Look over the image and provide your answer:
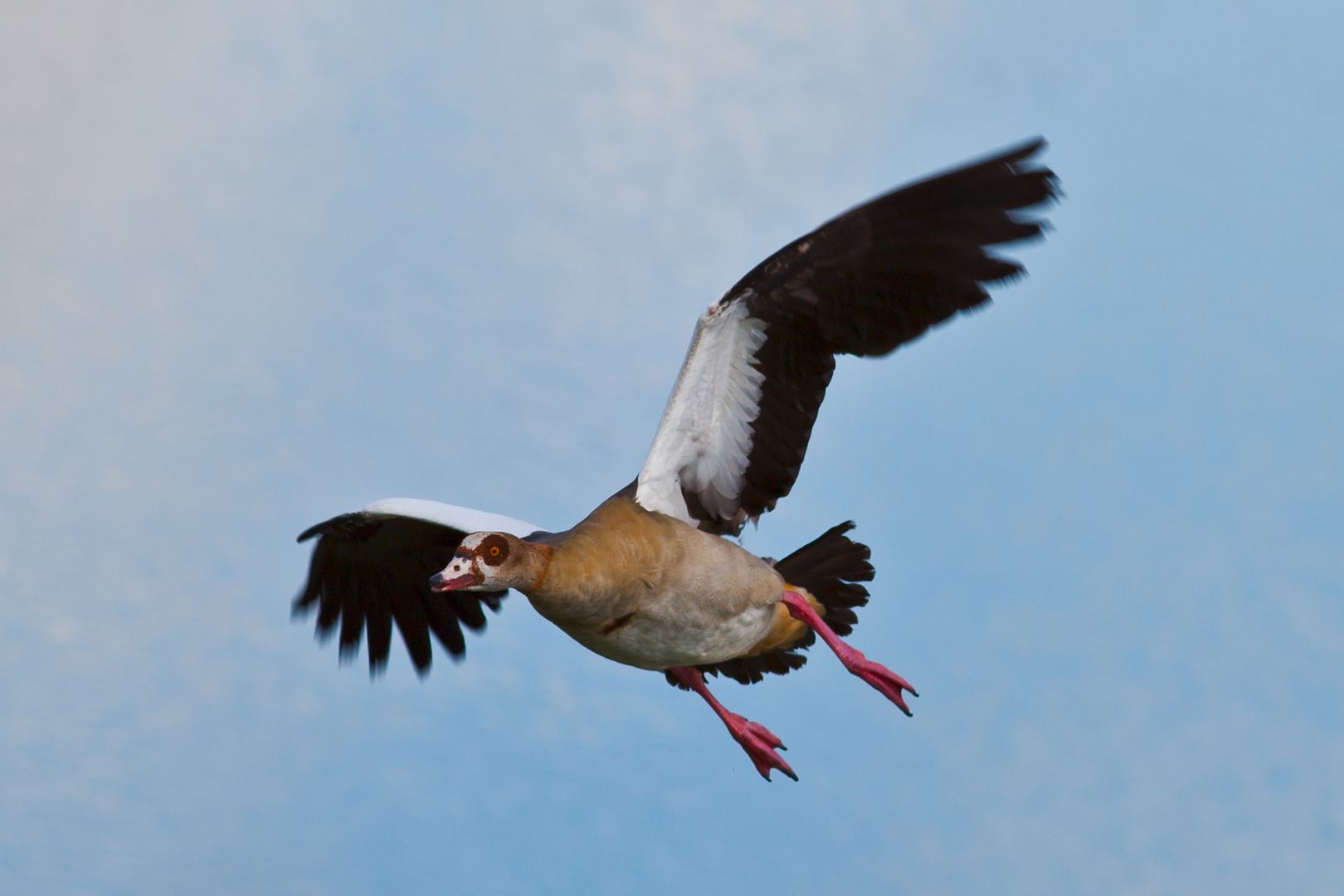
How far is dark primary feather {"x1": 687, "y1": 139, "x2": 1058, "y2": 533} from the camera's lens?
4.18m

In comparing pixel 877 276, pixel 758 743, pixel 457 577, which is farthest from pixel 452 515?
pixel 877 276

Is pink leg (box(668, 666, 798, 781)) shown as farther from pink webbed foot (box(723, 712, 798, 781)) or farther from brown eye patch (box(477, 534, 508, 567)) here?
brown eye patch (box(477, 534, 508, 567))

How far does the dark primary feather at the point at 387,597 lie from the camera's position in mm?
5816

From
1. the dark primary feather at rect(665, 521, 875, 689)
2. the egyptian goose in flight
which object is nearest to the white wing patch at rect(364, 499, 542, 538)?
the egyptian goose in flight

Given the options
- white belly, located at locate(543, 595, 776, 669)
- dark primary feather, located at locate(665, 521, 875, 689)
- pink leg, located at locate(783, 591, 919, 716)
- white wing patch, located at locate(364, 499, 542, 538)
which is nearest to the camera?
white belly, located at locate(543, 595, 776, 669)

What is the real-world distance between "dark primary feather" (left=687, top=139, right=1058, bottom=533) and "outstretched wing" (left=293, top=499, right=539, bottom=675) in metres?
1.66

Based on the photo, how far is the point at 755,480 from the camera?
4.92m

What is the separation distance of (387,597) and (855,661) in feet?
7.11

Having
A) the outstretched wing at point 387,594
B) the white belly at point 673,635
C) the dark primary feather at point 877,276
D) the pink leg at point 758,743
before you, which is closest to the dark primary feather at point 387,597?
the outstretched wing at point 387,594

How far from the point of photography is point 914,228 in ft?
14.2

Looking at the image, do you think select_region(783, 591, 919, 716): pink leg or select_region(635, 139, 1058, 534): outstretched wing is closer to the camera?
select_region(635, 139, 1058, 534): outstretched wing

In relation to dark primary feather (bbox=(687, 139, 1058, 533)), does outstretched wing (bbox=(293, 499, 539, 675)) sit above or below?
above

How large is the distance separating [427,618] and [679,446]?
5.59 ft

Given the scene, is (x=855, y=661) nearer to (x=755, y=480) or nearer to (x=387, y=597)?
(x=755, y=480)
